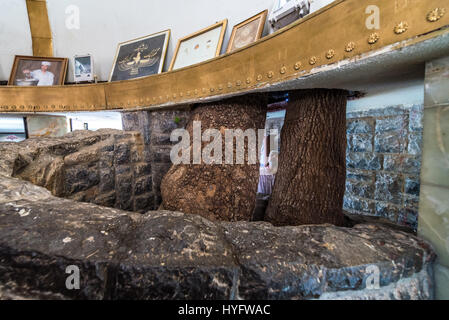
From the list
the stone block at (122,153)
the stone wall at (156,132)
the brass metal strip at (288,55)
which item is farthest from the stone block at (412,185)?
the stone block at (122,153)

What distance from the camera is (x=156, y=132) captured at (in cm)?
196

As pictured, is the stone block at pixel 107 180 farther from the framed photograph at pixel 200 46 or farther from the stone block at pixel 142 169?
the framed photograph at pixel 200 46

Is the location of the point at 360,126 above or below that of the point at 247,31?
below

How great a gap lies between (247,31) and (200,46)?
1.64 ft

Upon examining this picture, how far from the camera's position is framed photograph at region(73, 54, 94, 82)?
2318mm

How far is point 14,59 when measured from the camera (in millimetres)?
2385

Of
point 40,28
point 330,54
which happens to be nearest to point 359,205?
point 330,54

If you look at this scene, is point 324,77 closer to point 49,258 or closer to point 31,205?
point 49,258

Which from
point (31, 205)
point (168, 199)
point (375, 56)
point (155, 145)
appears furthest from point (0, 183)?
point (375, 56)

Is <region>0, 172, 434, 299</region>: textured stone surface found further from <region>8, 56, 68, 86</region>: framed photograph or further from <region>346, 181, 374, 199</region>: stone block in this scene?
<region>8, 56, 68, 86</region>: framed photograph

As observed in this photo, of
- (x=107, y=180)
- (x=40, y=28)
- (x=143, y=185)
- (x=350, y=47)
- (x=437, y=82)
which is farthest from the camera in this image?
(x=40, y=28)

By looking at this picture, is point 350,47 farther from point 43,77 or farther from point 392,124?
point 43,77

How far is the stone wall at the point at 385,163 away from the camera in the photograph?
1633mm

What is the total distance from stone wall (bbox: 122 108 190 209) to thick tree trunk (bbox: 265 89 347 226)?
1.19m
